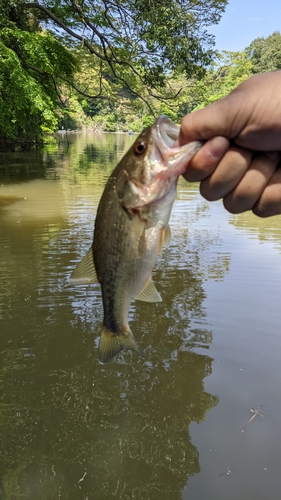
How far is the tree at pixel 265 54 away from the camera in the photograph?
57.6 m

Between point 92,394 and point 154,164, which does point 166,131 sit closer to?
point 154,164

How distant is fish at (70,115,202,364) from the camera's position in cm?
199

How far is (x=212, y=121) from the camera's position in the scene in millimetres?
2004

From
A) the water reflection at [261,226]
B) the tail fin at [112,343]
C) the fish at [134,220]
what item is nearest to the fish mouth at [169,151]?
the fish at [134,220]

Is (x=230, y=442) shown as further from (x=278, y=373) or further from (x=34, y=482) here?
(x=34, y=482)

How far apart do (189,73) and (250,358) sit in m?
13.8

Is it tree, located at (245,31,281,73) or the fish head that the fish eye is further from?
tree, located at (245,31,281,73)

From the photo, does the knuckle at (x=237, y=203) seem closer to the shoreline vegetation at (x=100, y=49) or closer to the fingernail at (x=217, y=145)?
the fingernail at (x=217, y=145)

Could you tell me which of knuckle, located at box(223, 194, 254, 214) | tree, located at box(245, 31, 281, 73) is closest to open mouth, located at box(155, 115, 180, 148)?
knuckle, located at box(223, 194, 254, 214)

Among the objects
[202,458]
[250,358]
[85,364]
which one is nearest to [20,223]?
[85,364]

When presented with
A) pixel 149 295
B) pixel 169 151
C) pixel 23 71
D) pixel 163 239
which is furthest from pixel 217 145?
pixel 23 71

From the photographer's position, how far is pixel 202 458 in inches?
140

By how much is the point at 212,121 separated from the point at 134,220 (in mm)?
665

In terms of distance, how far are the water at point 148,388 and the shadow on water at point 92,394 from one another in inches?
0.5
